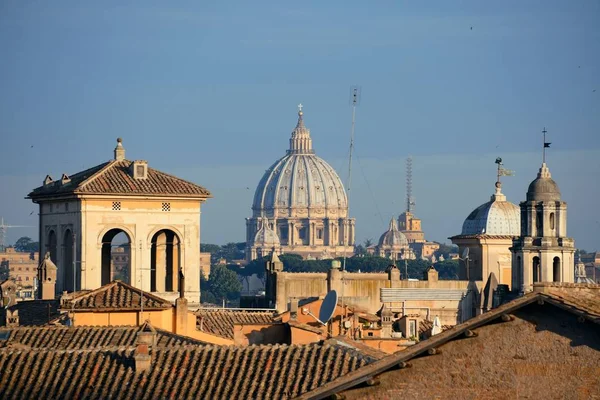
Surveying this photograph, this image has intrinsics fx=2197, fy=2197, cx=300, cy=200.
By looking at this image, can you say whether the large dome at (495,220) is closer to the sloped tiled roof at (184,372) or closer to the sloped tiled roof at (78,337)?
the sloped tiled roof at (78,337)

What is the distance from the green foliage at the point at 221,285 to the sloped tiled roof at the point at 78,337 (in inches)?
5292

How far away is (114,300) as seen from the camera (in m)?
29.5

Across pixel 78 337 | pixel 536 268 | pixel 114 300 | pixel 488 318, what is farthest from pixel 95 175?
pixel 488 318

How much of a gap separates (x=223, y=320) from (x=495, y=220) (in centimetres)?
3193

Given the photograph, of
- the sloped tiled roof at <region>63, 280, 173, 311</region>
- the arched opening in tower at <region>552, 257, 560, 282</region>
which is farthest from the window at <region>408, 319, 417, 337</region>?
the sloped tiled roof at <region>63, 280, 173, 311</region>

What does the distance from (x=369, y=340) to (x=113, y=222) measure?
6244 mm

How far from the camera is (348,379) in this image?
1498 centimetres

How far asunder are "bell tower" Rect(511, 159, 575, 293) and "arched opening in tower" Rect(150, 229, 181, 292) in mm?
17651

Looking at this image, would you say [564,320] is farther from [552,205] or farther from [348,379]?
[552,205]

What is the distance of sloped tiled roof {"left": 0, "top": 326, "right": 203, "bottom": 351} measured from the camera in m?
24.8

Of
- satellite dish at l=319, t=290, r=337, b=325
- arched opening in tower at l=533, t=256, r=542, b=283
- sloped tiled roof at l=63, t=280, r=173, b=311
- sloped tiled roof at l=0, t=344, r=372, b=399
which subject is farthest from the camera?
arched opening in tower at l=533, t=256, r=542, b=283

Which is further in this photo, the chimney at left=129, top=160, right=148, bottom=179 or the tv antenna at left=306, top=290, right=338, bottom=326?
the chimney at left=129, top=160, right=148, bottom=179

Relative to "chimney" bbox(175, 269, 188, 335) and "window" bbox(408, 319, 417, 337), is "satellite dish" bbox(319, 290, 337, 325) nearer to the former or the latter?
"chimney" bbox(175, 269, 188, 335)

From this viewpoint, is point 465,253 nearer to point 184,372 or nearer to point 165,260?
point 165,260
